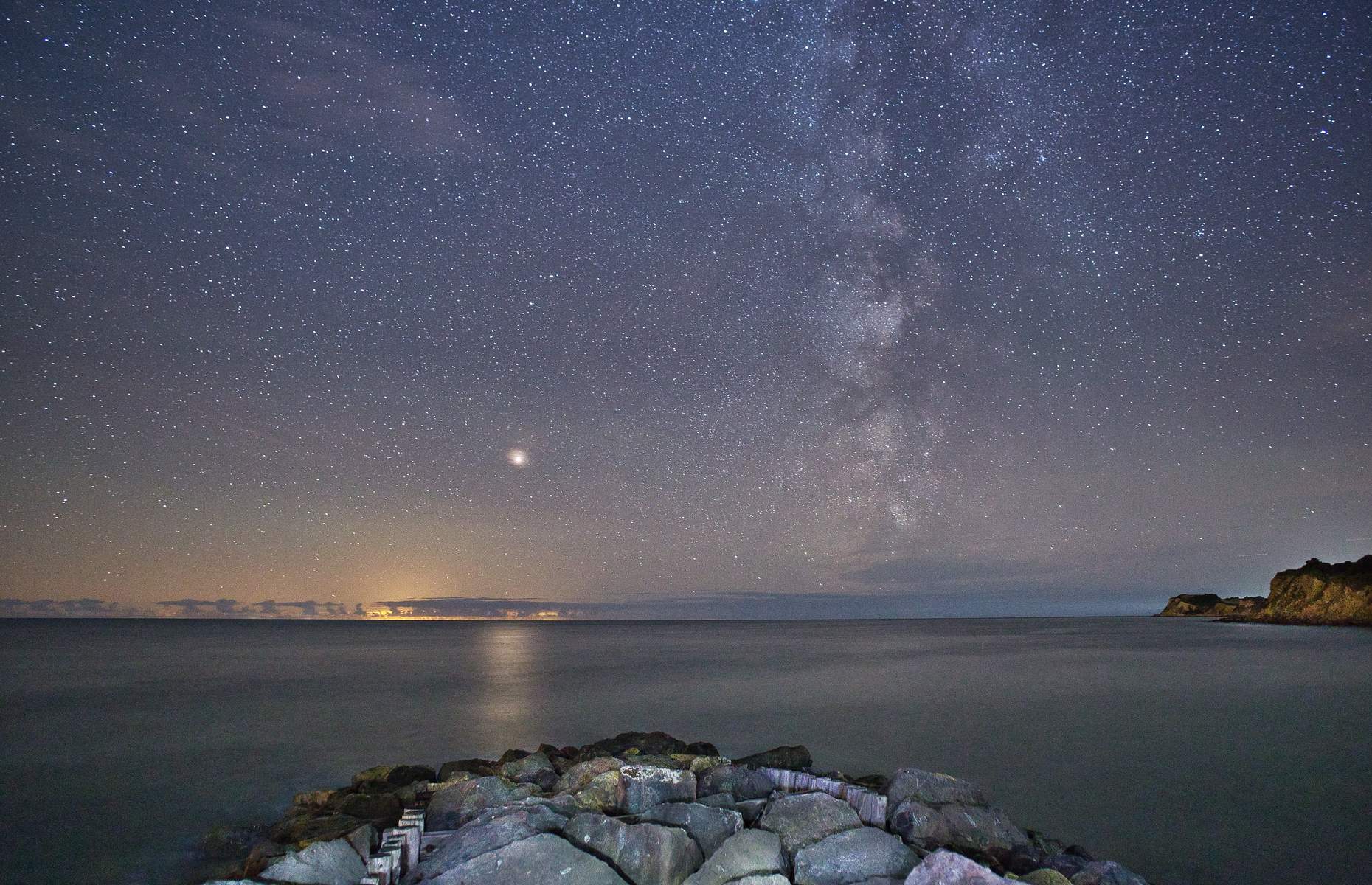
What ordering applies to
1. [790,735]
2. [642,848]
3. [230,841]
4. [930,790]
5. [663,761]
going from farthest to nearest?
[790,735]
[663,761]
[230,841]
[930,790]
[642,848]

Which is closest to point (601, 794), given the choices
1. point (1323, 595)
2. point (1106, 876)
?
point (1106, 876)

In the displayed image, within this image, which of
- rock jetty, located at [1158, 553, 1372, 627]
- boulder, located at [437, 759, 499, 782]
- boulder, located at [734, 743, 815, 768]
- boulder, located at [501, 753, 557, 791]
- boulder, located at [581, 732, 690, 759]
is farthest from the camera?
rock jetty, located at [1158, 553, 1372, 627]

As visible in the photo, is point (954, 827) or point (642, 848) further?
point (954, 827)

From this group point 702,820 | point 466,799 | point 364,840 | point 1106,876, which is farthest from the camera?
point 466,799

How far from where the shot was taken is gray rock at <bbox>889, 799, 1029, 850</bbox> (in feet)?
21.5

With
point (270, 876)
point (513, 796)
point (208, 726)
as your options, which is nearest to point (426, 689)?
point (208, 726)

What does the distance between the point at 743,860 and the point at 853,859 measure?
2.90ft

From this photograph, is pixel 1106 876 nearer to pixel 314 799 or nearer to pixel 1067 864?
pixel 1067 864

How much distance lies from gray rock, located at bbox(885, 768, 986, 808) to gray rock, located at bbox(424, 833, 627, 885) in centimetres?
329

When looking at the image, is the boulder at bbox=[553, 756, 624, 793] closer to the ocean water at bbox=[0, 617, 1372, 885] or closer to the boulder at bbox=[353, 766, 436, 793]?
the boulder at bbox=[353, 766, 436, 793]

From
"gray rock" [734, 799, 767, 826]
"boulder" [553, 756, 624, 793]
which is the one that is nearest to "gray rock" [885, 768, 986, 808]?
"gray rock" [734, 799, 767, 826]

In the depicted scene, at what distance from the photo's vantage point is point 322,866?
5.56m

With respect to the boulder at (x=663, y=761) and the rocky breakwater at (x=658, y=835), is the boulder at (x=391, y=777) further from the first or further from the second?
the boulder at (x=663, y=761)

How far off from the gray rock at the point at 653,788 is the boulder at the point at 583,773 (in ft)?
1.23
